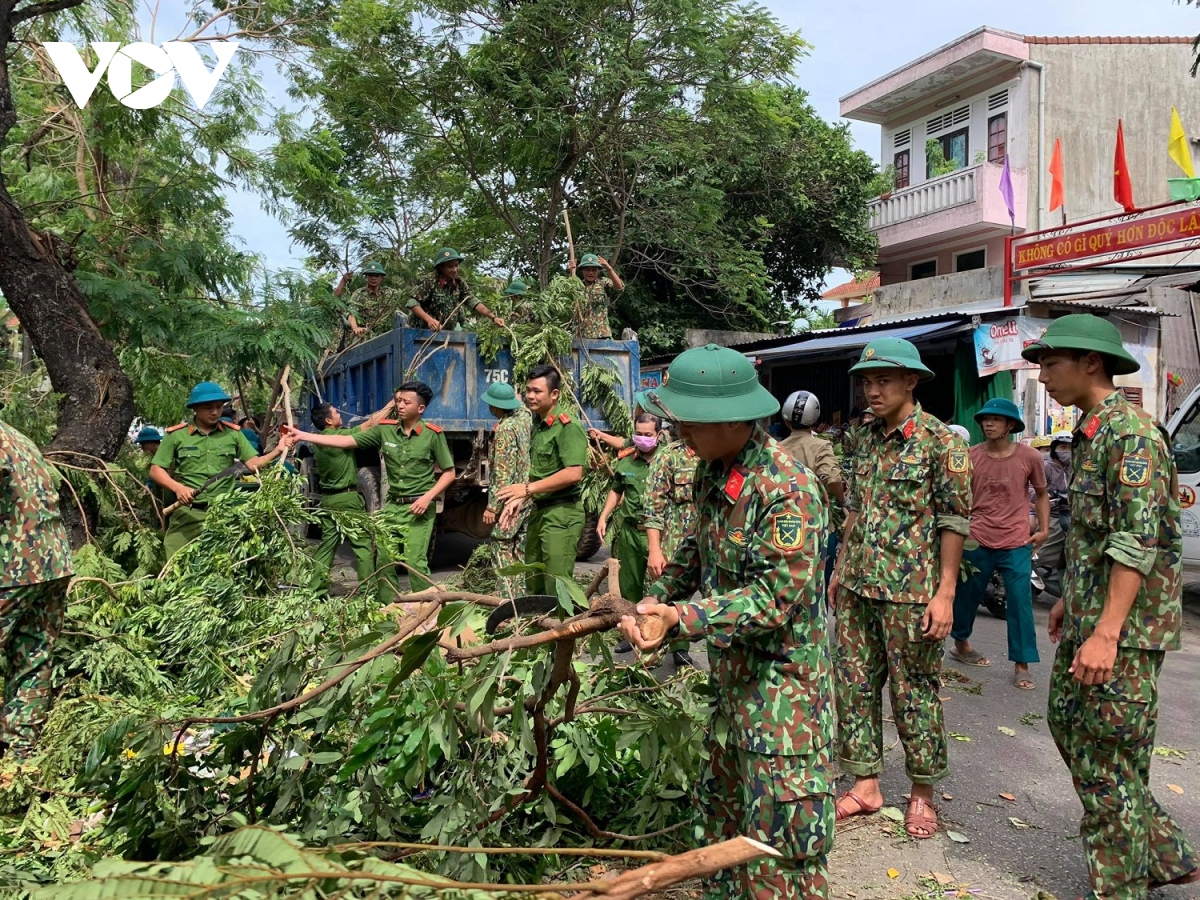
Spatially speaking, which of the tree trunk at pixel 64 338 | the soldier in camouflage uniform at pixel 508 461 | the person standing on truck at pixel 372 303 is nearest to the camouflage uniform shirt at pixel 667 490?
the soldier in camouflage uniform at pixel 508 461

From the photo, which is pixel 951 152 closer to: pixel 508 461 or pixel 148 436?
pixel 508 461

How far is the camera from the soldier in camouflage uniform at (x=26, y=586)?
10.8 feet

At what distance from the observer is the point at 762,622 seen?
2.05 m

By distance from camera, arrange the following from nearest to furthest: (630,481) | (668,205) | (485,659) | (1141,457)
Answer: (485,659)
(1141,457)
(630,481)
(668,205)

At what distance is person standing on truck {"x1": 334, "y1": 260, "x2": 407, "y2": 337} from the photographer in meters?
9.88

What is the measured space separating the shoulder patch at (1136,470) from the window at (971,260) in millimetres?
16597

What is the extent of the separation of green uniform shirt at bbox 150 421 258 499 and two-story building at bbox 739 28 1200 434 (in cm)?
904

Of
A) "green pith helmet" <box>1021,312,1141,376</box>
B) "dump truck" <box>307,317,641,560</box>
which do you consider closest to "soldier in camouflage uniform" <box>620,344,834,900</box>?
"green pith helmet" <box>1021,312,1141,376</box>

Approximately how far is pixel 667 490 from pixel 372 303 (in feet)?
20.2

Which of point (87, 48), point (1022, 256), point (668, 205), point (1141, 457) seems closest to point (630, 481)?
point (1141, 457)

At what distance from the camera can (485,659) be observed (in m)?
2.27

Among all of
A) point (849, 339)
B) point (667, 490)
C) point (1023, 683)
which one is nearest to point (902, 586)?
point (667, 490)

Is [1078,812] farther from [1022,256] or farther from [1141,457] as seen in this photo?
[1022,256]

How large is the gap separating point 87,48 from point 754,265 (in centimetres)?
1037
